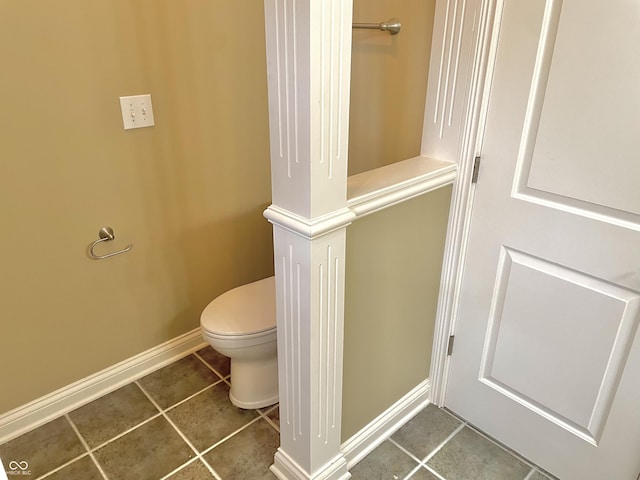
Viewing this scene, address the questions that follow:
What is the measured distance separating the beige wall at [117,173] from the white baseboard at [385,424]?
3.08 ft

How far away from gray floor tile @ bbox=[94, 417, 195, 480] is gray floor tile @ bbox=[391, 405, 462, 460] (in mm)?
773

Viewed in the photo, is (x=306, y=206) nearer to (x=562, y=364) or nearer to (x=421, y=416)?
(x=562, y=364)

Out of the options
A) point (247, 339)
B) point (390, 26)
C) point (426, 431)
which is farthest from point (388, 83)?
point (426, 431)

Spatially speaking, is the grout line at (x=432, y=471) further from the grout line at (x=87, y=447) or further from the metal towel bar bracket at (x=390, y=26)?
the metal towel bar bracket at (x=390, y=26)

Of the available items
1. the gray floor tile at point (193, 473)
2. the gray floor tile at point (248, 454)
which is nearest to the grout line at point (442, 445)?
the gray floor tile at point (248, 454)

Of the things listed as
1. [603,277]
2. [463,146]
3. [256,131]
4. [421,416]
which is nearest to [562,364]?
[603,277]

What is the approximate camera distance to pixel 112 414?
188 centimetres

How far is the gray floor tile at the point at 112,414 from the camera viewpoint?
1798mm

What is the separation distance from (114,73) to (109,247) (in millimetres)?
632

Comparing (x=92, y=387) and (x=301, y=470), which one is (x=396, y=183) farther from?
(x=92, y=387)

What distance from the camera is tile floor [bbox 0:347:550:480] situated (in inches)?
64.9

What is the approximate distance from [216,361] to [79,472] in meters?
0.69

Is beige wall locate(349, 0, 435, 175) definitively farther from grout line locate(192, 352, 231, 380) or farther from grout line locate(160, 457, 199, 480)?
grout line locate(160, 457, 199, 480)

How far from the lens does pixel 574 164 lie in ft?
4.29
